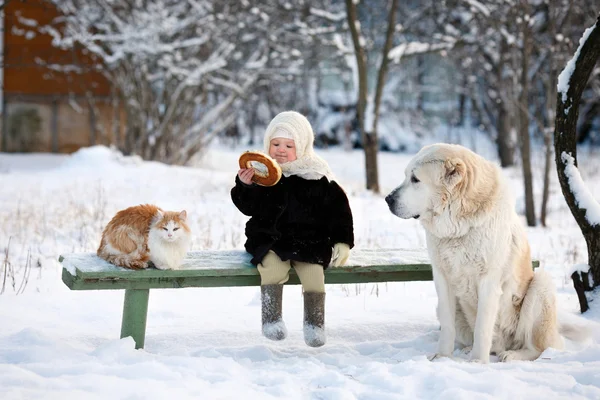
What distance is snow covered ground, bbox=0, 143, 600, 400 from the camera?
3.15m

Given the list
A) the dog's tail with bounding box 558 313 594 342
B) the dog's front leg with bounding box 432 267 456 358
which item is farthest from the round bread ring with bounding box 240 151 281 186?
the dog's tail with bounding box 558 313 594 342

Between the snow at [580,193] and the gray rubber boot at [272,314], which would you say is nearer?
the gray rubber boot at [272,314]

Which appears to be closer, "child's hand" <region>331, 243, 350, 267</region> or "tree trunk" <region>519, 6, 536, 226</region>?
"child's hand" <region>331, 243, 350, 267</region>

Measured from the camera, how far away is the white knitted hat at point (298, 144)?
4.03 meters

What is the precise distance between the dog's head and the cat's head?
112cm

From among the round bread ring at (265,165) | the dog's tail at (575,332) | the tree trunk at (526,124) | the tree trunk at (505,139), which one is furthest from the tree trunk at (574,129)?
the tree trunk at (505,139)

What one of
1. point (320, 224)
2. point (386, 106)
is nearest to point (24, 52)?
point (386, 106)

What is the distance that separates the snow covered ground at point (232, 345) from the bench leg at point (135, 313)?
94mm

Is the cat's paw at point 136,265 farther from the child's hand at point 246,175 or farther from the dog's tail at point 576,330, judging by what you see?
the dog's tail at point 576,330

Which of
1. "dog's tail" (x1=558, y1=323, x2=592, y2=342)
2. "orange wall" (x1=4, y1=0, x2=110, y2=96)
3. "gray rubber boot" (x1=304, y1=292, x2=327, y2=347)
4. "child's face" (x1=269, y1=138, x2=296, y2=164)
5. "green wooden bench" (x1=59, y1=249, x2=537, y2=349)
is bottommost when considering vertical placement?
"dog's tail" (x1=558, y1=323, x2=592, y2=342)

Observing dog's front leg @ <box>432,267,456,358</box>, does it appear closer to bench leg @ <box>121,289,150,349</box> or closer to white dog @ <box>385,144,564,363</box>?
white dog @ <box>385,144,564,363</box>

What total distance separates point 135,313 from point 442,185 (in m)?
1.76

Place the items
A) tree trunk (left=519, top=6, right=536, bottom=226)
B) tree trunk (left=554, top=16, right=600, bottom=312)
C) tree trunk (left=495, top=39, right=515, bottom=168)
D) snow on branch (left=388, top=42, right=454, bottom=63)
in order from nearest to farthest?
tree trunk (left=554, top=16, right=600, bottom=312) → tree trunk (left=519, top=6, right=536, bottom=226) → snow on branch (left=388, top=42, right=454, bottom=63) → tree trunk (left=495, top=39, right=515, bottom=168)

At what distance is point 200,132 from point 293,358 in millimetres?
12338
